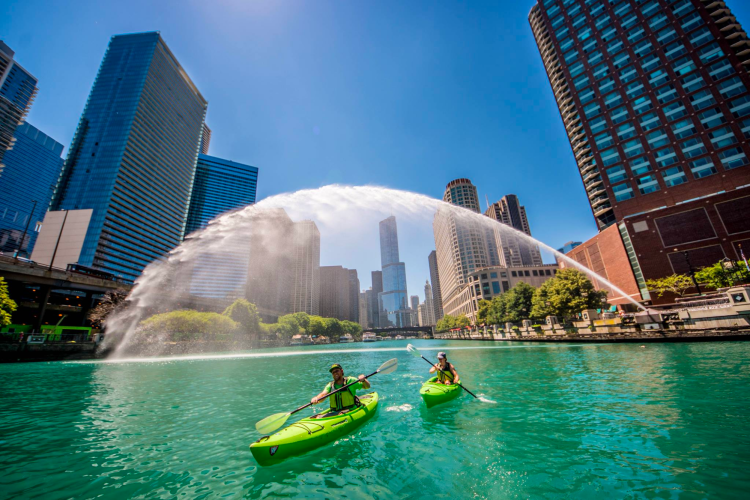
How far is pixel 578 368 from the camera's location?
2038cm

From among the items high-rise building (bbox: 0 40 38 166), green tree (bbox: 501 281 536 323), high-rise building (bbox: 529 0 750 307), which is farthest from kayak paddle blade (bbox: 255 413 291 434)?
high-rise building (bbox: 0 40 38 166)

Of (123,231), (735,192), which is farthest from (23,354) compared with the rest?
(735,192)

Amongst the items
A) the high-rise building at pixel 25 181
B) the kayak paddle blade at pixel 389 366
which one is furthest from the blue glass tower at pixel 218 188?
the kayak paddle blade at pixel 389 366

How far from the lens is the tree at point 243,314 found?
75.2 metres

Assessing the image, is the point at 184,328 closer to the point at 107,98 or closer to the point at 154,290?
the point at 154,290

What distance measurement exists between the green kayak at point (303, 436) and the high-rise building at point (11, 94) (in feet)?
585

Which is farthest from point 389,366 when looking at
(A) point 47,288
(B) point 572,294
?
(A) point 47,288

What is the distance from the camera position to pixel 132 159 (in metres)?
113

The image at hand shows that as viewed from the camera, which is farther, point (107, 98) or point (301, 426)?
point (107, 98)

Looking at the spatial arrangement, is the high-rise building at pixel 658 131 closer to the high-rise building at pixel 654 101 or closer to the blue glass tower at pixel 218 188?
the high-rise building at pixel 654 101

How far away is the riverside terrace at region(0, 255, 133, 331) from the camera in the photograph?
39594 mm

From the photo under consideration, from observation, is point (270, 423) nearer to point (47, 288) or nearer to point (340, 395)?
point (340, 395)

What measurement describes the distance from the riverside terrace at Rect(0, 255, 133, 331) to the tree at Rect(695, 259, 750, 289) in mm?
100598

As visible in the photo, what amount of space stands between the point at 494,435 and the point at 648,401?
7414 millimetres
